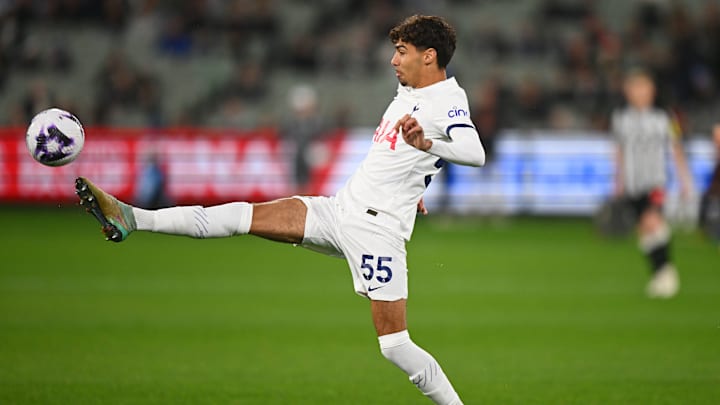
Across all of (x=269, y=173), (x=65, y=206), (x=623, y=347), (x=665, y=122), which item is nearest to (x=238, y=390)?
(x=623, y=347)

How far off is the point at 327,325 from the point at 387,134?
5544 mm

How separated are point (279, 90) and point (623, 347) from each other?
64.4 feet

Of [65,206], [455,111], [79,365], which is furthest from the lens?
[65,206]

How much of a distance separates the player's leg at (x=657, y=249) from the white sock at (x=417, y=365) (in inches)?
320

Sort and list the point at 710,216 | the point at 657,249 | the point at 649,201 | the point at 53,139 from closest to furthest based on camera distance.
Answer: the point at 53,139 < the point at 657,249 < the point at 649,201 < the point at 710,216

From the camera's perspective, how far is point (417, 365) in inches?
264

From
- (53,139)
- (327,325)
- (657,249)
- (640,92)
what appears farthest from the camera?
(640,92)

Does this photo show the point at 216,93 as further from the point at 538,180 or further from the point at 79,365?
the point at 79,365

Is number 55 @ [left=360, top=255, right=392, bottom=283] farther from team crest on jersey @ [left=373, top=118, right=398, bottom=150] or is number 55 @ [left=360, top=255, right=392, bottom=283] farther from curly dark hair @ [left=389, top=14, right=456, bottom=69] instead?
curly dark hair @ [left=389, top=14, right=456, bottom=69]

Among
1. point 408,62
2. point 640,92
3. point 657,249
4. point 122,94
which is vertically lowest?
point 657,249

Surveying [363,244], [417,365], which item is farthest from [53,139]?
[417,365]

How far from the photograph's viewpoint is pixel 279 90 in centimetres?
2947

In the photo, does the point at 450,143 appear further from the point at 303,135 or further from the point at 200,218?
the point at 303,135

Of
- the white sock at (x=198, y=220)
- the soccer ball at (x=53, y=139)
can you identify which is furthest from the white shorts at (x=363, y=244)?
the soccer ball at (x=53, y=139)
